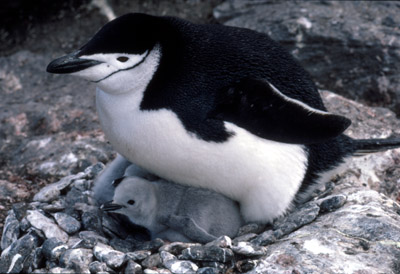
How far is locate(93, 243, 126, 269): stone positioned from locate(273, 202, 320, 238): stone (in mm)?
536

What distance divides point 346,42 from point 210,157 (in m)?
Answer: 1.82

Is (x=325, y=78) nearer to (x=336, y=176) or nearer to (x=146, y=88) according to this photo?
(x=336, y=176)

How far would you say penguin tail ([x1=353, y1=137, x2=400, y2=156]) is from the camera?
2.32 m

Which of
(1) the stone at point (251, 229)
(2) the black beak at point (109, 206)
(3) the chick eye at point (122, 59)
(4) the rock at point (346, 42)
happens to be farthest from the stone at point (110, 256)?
(4) the rock at point (346, 42)

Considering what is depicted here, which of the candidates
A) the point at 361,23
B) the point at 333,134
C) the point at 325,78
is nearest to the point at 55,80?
the point at 325,78

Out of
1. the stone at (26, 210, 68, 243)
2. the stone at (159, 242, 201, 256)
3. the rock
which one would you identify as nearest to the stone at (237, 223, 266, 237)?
the stone at (159, 242, 201, 256)

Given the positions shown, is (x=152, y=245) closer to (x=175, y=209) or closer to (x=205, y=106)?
(x=175, y=209)

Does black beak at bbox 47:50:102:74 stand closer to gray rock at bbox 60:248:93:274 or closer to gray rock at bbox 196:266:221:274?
gray rock at bbox 60:248:93:274

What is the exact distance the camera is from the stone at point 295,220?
1995 millimetres

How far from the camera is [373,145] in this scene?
2.34 m

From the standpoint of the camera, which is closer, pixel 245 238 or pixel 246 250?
pixel 246 250

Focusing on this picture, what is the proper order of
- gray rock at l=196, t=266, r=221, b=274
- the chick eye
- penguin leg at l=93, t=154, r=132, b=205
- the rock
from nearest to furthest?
gray rock at l=196, t=266, r=221, b=274, the chick eye, penguin leg at l=93, t=154, r=132, b=205, the rock

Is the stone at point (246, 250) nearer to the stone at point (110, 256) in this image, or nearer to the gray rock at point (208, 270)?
the gray rock at point (208, 270)

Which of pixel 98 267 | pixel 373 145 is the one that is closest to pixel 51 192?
pixel 98 267
